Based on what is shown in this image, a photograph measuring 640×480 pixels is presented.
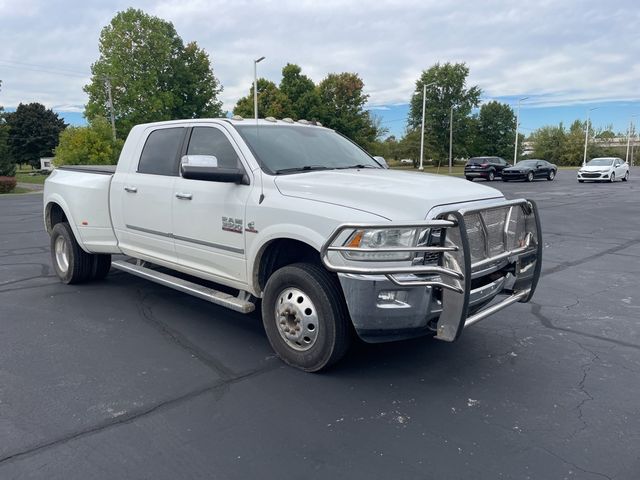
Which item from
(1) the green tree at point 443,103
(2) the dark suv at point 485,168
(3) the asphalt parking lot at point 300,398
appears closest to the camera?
(3) the asphalt parking lot at point 300,398

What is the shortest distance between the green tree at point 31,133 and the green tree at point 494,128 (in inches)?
2281

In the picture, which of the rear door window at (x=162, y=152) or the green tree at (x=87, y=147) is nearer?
the rear door window at (x=162, y=152)

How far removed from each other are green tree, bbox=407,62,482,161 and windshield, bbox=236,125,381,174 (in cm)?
6428

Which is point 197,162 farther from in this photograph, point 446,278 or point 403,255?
point 446,278

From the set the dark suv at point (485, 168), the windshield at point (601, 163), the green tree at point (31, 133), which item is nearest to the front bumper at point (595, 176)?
the windshield at point (601, 163)

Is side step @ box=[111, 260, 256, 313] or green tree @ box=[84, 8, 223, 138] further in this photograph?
green tree @ box=[84, 8, 223, 138]

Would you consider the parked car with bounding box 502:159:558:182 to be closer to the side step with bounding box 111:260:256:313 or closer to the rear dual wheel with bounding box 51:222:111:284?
the rear dual wheel with bounding box 51:222:111:284

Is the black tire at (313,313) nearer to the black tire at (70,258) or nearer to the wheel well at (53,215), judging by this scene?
the black tire at (70,258)

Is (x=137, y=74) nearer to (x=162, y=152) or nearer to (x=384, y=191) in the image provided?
(x=162, y=152)

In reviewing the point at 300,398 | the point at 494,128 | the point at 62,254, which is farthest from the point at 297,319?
the point at 494,128

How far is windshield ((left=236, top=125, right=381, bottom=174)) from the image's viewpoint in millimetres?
4648

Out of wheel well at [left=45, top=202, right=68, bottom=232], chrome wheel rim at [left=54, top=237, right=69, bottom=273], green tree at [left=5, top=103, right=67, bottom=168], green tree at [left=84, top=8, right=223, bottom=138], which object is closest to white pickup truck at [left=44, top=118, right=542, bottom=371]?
chrome wheel rim at [left=54, top=237, right=69, bottom=273]

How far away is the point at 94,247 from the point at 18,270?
2255 mm

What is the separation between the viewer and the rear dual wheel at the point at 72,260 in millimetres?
6586
